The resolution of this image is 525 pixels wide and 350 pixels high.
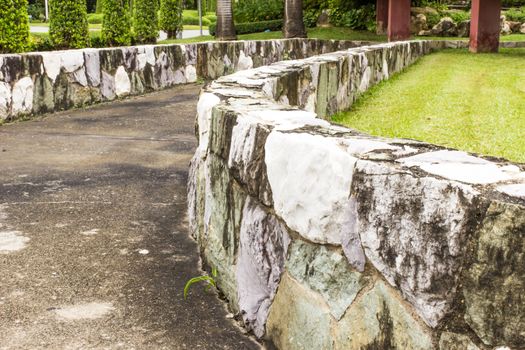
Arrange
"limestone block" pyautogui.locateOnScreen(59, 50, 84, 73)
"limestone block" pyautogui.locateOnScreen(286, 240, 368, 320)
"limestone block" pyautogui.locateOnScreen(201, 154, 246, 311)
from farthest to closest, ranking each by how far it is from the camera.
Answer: "limestone block" pyautogui.locateOnScreen(59, 50, 84, 73) < "limestone block" pyautogui.locateOnScreen(201, 154, 246, 311) < "limestone block" pyautogui.locateOnScreen(286, 240, 368, 320)

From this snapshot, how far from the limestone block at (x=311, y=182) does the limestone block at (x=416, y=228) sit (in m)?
0.11

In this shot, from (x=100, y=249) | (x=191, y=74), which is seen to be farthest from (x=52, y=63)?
(x=100, y=249)

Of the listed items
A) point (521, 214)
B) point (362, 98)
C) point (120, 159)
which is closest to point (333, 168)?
point (521, 214)

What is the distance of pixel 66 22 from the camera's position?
1454 centimetres

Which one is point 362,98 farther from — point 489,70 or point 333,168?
point 333,168

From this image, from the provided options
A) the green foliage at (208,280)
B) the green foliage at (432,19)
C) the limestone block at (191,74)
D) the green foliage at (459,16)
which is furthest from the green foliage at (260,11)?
the green foliage at (208,280)

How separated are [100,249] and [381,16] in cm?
2474

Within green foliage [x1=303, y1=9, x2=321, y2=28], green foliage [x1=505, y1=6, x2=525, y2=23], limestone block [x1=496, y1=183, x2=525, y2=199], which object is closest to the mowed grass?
limestone block [x1=496, y1=183, x2=525, y2=199]

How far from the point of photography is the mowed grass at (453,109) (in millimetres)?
6750

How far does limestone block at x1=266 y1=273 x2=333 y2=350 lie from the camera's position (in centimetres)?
247

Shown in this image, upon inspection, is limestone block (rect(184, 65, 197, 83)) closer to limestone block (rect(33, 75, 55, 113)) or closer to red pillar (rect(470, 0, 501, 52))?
limestone block (rect(33, 75, 55, 113))

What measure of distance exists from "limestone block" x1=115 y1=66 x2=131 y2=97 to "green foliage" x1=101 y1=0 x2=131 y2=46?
7067 mm

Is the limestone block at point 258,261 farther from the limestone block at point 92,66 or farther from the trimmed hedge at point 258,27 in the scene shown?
the trimmed hedge at point 258,27

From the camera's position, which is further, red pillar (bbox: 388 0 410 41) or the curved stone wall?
red pillar (bbox: 388 0 410 41)
